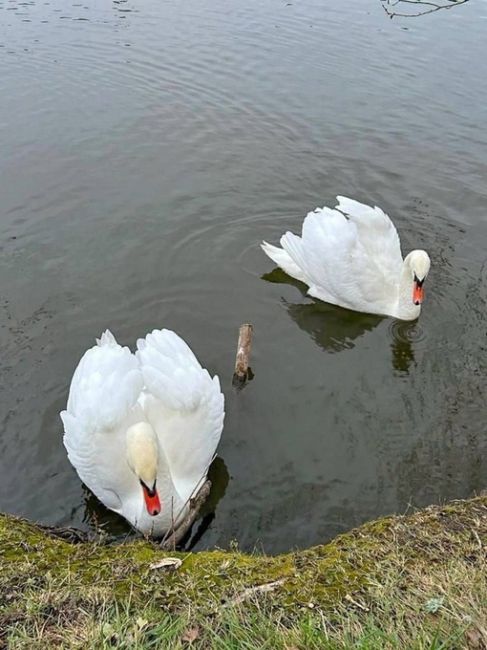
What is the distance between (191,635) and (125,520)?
2.52 meters

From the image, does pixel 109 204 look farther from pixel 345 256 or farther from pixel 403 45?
pixel 403 45

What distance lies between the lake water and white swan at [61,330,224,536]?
1.46 ft

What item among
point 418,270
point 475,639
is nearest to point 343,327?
point 418,270

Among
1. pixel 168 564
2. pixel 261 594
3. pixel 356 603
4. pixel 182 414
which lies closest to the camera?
pixel 356 603

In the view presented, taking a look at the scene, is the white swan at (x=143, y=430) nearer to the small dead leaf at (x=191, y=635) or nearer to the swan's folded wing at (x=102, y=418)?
the swan's folded wing at (x=102, y=418)

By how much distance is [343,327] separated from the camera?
775cm

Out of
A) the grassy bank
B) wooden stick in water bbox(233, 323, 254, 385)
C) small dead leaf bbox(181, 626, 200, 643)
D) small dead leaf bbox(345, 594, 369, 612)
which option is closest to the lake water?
wooden stick in water bbox(233, 323, 254, 385)

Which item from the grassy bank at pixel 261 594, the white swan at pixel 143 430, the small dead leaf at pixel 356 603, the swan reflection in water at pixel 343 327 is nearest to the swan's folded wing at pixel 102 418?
the white swan at pixel 143 430

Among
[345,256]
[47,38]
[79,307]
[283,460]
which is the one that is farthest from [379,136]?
[47,38]

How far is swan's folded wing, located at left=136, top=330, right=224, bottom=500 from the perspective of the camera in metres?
5.22

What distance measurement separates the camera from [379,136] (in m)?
11.5

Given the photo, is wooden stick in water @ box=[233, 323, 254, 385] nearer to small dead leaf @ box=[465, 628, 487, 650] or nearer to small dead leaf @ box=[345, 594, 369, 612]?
small dead leaf @ box=[345, 594, 369, 612]

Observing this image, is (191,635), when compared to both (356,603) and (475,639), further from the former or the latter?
(475,639)

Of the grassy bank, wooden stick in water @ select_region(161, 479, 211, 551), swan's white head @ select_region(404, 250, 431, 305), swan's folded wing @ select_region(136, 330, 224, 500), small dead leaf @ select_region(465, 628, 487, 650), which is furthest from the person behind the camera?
swan's white head @ select_region(404, 250, 431, 305)
